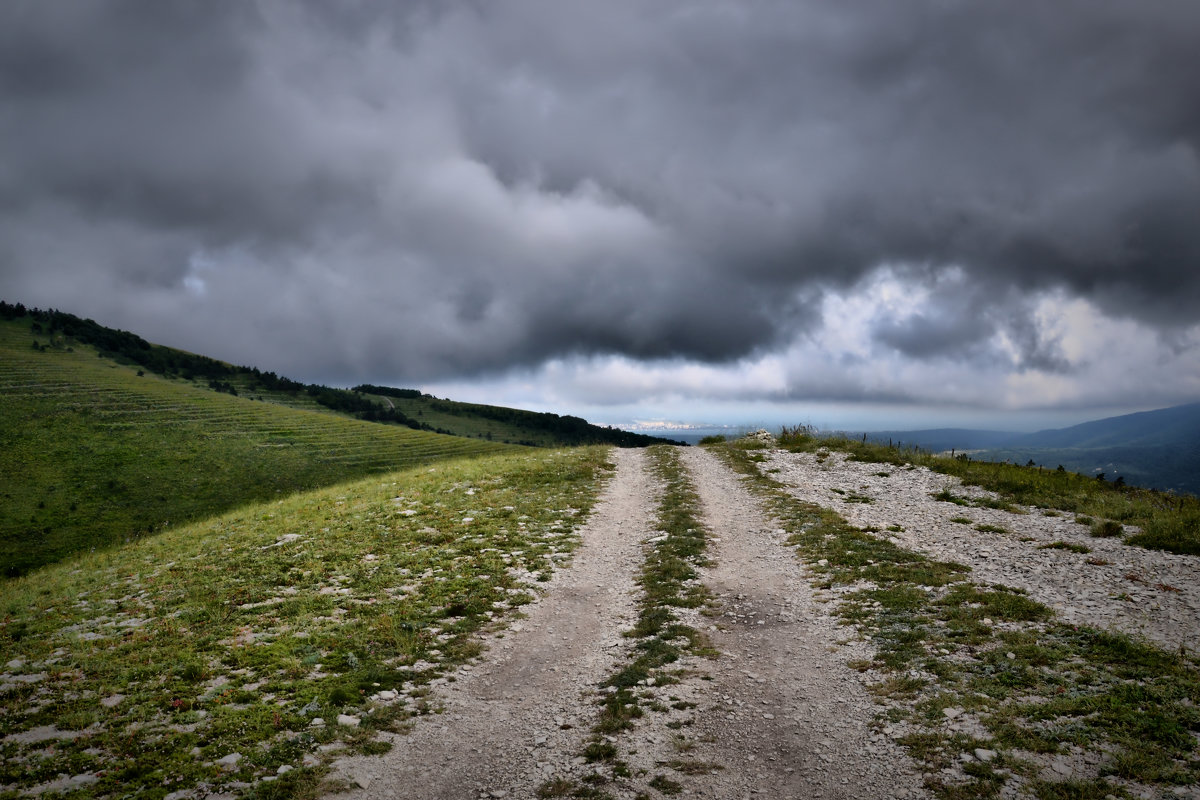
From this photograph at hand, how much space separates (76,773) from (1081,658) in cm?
1663

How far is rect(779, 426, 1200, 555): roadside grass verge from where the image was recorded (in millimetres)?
16594

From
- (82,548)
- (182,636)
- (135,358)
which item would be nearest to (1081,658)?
(182,636)

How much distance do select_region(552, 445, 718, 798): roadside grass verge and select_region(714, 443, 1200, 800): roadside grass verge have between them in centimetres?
351

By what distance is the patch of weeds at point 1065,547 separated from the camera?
53.1 ft

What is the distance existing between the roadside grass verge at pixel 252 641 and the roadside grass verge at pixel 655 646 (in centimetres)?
331

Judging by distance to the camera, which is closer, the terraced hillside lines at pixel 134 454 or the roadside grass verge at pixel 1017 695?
the roadside grass verge at pixel 1017 695

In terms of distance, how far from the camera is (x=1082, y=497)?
2206 centimetres

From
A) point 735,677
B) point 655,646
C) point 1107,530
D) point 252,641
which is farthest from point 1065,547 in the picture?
point 252,641

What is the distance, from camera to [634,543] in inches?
789

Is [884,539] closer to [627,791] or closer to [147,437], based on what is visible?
[627,791]

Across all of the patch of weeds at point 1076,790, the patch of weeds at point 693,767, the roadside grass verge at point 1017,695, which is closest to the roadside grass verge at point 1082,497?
the roadside grass verge at point 1017,695

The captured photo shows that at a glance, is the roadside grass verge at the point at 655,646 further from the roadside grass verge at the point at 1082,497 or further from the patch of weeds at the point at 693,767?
the roadside grass verge at the point at 1082,497

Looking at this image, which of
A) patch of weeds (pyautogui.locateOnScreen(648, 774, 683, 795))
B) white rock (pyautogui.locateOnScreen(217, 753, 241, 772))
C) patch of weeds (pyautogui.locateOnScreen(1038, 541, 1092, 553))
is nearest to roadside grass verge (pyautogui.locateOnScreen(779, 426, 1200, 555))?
patch of weeds (pyautogui.locateOnScreen(1038, 541, 1092, 553))

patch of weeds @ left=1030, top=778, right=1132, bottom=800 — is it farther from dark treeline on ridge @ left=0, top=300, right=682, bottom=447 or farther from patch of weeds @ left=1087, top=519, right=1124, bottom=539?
dark treeline on ridge @ left=0, top=300, right=682, bottom=447
